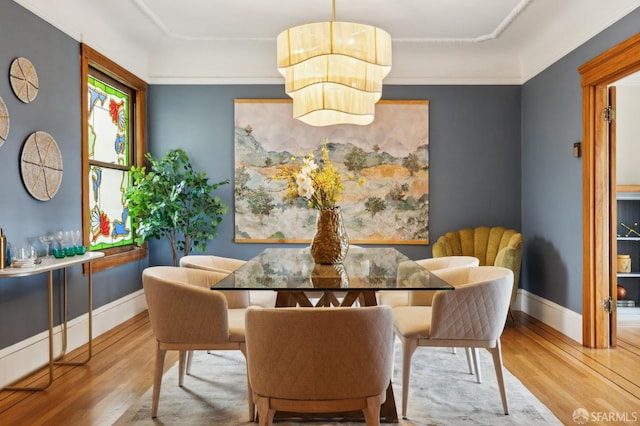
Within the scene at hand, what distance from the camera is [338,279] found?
242 centimetres

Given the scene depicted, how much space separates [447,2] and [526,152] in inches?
81.4

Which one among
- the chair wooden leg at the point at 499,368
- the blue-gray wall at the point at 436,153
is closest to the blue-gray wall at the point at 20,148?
the blue-gray wall at the point at 436,153

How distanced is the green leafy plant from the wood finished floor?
108cm

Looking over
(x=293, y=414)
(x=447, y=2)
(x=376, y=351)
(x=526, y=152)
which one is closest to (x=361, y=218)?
(x=526, y=152)

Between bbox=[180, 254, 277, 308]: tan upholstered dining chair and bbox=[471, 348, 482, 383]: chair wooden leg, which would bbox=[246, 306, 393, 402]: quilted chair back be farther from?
bbox=[471, 348, 482, 383]: chair wooden leg

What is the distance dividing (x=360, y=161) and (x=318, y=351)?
3.90 m

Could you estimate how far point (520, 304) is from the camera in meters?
5.48

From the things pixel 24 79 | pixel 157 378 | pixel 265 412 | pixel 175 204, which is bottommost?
pixel 157 378

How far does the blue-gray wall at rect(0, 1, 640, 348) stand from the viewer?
133 inches

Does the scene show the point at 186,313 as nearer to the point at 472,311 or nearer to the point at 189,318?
the point at 189,318

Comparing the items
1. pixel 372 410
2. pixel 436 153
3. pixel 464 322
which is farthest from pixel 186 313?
pixel 436 153

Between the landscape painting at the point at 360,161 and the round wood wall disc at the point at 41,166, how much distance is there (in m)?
2.12

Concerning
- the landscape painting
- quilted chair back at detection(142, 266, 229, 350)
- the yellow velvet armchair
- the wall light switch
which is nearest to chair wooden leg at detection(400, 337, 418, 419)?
quilted chair back at detection(142, 266, 229, 350)

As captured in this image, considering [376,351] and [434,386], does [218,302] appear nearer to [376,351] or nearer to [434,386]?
[376,351]
